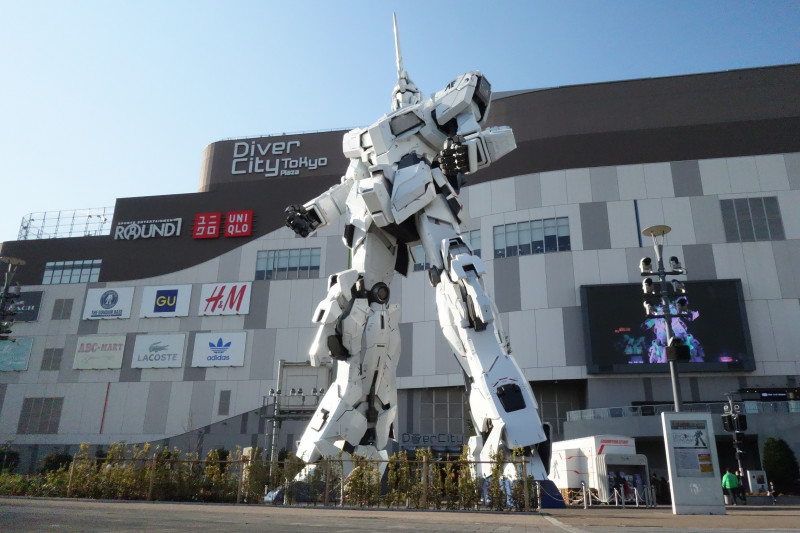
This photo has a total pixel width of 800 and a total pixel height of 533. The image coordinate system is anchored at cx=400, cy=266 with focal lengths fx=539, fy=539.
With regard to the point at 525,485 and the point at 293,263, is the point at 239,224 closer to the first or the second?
the point at 293,263

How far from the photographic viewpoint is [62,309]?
145ft

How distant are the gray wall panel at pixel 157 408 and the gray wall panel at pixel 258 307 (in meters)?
7.41

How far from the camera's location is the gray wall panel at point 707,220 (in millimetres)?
35000

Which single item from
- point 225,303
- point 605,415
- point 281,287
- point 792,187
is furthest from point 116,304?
point 792,187

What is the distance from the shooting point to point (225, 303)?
136 ft

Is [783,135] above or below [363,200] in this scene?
above

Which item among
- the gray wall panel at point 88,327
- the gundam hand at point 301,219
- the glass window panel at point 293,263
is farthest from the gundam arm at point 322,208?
the gray wall panel at point 88,327

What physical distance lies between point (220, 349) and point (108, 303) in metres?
11.0

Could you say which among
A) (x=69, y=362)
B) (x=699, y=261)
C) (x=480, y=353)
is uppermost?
(x=699, y=261)

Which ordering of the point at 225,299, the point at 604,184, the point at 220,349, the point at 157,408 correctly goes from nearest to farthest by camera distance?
1. the point at 604,184
2. the point at 157,408
3. the point at 220,349
4. the point at 225,299

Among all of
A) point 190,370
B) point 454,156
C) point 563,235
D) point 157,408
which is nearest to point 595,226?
point 563,235

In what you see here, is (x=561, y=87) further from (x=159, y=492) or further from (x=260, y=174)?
(x=159, y=492)

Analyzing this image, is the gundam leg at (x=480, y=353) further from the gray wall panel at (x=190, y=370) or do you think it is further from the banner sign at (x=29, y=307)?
the banner sign at (x=29, y=307)

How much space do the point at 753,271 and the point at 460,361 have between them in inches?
1235
